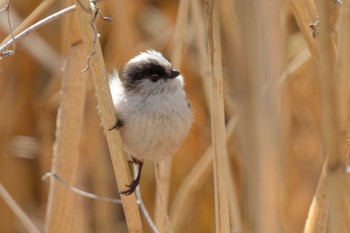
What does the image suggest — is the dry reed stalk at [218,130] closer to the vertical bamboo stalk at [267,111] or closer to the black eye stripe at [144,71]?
the vertical bamboo stalk at [267,111]

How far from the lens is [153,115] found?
1.53 meters

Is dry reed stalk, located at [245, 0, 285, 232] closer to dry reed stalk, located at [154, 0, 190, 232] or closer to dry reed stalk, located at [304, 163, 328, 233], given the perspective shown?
dry reed stalk, located at [304, 163, 328, 233]

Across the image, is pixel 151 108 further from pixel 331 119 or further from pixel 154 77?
pixel 331 119

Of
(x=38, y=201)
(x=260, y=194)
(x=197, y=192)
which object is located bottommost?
(x=197, y=192)

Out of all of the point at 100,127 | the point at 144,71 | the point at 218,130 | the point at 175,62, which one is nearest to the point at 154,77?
the point at 144,71

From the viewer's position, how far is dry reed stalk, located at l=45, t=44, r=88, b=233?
4.85ft

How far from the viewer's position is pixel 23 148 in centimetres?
253

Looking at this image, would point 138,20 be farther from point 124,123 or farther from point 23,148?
point 124,123

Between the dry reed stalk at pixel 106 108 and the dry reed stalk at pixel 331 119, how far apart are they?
1.61 feet

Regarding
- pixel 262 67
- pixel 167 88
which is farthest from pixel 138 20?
pixel 262 67

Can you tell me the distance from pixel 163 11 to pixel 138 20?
0.41 feet

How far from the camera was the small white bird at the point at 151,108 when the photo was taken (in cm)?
152

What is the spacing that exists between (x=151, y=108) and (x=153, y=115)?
18mm

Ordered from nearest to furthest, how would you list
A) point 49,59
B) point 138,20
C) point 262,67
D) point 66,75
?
point 262,67, point 66,75, point 49,59, point 138,20
